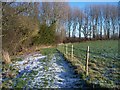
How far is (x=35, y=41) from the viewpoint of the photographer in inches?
1234

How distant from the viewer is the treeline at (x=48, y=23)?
49.0 feet

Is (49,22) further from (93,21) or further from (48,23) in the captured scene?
(93,21)

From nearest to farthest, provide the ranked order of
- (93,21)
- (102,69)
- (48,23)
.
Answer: (102,69) < (48,23) < (93,21)

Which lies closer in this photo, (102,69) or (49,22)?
(102,69)

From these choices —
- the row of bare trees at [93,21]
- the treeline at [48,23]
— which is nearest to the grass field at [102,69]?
the treeline at [48,23]

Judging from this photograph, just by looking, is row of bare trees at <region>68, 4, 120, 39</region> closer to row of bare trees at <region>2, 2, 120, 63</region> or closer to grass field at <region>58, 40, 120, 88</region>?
row of bare trees at <region>2, 2, 120, 63</region>

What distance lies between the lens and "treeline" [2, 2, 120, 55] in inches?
588

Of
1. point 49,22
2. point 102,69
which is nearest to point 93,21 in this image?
point 49,22

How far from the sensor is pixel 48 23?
4144 centimetres

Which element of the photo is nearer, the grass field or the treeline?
the grass field

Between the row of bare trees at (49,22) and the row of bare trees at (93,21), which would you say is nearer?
the row of bare trees at (49,22)

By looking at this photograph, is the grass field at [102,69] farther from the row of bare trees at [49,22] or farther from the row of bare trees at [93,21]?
the row of bare trees at [93,21]

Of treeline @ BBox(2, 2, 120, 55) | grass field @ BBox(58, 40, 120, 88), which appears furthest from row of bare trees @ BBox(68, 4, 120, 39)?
grass field @ BBox(58, 40, 120, 88)

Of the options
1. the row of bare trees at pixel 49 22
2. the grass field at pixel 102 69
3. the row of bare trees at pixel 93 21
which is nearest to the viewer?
the grass field at pixel 102 69
